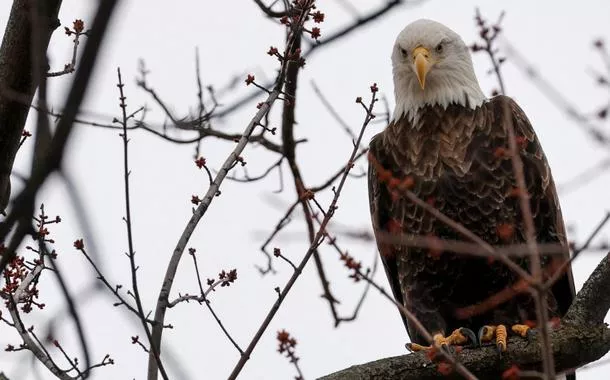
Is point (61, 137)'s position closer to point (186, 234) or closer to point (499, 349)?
point (186, 234)

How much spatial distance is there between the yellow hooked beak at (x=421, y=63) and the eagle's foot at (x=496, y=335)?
128 centimetres

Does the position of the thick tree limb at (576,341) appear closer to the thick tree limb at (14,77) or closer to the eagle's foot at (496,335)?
the eagle's foot at (496,335)

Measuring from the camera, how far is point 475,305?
192 inches

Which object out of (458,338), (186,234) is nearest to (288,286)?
(186,234)

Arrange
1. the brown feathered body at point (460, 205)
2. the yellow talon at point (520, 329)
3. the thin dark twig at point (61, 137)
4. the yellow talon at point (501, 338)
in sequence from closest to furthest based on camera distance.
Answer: the thin dark twig at point (61, 137) < the yellow talon at point (501, 338) < the yellow talon at point (520, 329) < the brown feathered body at point (460, 205)

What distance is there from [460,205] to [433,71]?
0.86 meters

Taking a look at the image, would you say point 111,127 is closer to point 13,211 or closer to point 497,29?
point 497,29

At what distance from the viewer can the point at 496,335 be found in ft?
13.9

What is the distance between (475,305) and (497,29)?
2183 millimetres

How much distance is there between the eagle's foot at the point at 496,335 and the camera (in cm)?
381

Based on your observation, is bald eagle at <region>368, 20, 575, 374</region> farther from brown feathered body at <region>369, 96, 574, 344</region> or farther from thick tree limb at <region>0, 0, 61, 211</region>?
thick tree limb at <region>0, 0, 61, 211</region>

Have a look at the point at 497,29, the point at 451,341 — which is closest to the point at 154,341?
the point at 497,29

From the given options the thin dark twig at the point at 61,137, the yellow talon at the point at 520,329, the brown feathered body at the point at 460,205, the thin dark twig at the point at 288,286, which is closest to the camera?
the thin dark twig at the point at 61,137

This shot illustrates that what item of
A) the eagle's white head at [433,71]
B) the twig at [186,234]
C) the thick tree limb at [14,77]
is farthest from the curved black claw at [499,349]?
the thick tree limb at [14,77]
